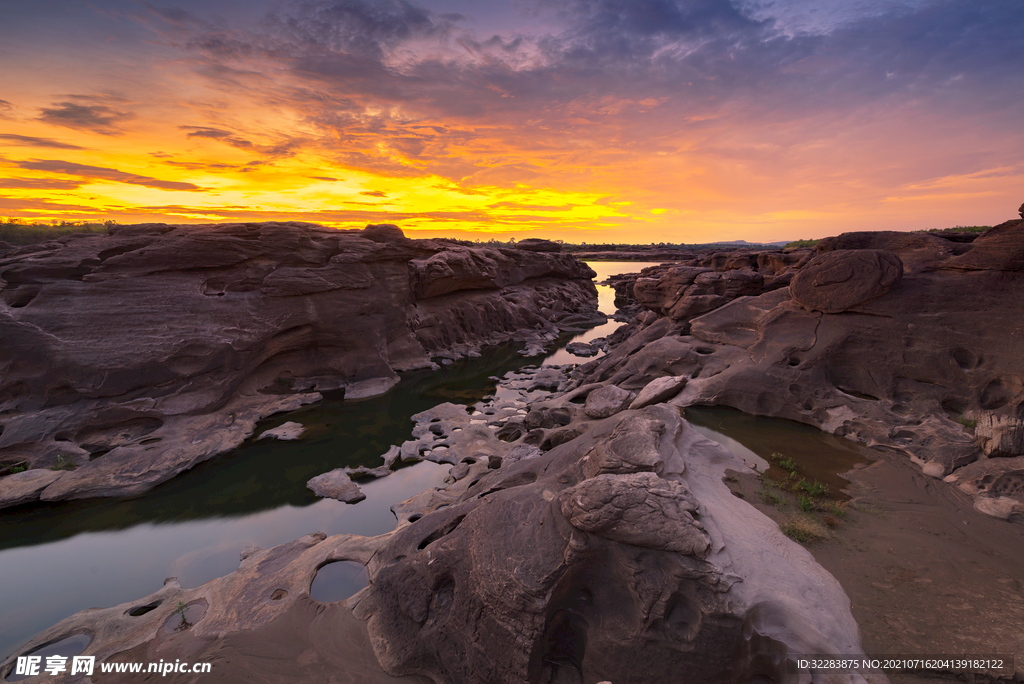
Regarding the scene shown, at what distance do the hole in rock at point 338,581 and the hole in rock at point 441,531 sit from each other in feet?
5.02

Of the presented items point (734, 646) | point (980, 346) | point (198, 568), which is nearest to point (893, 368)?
point (980, 346)

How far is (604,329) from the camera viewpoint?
1446 inches

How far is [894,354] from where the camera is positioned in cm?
1104

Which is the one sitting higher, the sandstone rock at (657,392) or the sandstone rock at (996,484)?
the sandstone rock at (657,392)

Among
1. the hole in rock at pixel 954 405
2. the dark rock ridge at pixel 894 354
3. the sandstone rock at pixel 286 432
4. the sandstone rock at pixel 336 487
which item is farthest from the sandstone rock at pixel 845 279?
the sandstone rock at pixel 286 432

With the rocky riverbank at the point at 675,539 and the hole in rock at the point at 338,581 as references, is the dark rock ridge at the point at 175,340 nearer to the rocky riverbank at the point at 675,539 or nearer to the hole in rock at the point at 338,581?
the rocky riverbank at the point at 675,539

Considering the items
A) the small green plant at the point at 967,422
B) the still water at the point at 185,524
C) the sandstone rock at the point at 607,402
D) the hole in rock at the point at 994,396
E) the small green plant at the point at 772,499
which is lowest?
the still water at the point at 185,524

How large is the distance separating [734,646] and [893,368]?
10.9 meters

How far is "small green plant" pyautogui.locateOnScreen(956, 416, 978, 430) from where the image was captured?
897 cm

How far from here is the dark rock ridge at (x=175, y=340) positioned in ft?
39.5

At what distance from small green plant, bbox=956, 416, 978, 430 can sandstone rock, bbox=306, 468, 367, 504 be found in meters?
14.8

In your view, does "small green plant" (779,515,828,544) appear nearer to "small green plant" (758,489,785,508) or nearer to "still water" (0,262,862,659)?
"small green plant" (758,489,785,508)

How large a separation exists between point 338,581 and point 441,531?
8.52 ft

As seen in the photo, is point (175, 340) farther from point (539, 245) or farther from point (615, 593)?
point (539, 245)
